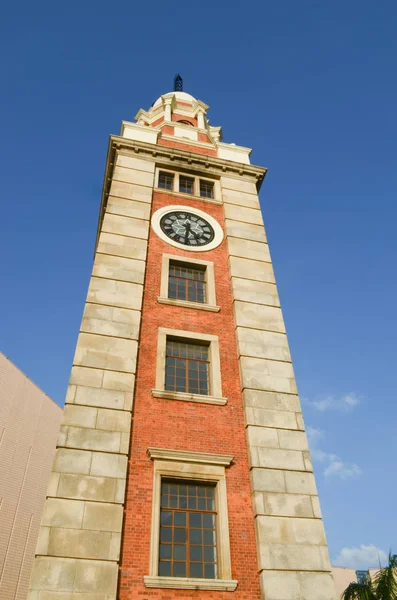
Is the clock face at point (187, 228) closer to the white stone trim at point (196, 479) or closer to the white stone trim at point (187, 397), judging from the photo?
the white stone trim at point (187, 397)

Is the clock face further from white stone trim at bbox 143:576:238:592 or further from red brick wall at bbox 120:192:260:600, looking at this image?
white stone trim at bbox 143:576:238:592

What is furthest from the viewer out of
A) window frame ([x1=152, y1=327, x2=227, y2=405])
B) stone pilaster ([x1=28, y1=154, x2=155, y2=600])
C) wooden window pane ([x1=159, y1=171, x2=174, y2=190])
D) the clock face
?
wooden window pane ([x1=159, y1=171, x2=174, y2=190])

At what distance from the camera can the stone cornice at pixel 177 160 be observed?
78.9ft

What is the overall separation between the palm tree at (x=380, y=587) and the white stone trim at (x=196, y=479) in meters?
8.57

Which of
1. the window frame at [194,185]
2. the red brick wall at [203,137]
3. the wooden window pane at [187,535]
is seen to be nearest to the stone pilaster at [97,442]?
the wooden window pane at [187,535]

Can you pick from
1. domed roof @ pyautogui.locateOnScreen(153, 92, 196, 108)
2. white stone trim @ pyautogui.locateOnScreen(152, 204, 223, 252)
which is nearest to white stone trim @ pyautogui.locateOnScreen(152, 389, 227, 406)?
white stone trim @ pyautogui.locateOnScreen(152, 204, 223, 252)

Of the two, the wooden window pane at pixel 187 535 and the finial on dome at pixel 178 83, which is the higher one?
the finial on dome at pixel 178 83

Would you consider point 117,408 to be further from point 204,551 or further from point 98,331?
point 204,551

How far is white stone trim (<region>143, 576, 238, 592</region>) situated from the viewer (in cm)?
1082

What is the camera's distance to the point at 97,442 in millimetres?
12625

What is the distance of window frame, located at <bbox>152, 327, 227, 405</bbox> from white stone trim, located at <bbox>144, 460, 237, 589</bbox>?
1.83 meters

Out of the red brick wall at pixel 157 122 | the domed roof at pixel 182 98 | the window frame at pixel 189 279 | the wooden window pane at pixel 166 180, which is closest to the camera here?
the window frame at pixel 189 279

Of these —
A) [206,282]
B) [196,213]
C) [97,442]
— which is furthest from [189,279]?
[97,442]

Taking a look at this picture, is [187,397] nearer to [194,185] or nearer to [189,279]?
[189,279]
